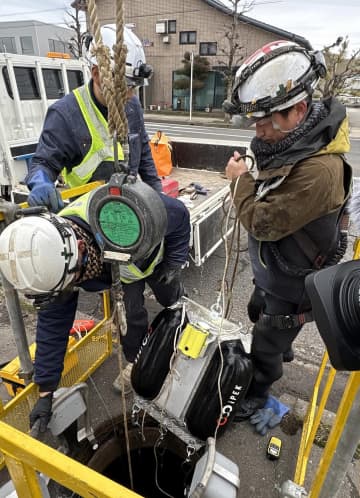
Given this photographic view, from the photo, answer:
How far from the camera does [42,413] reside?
1.72 m

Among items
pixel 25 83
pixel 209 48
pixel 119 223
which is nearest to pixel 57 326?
pixel 119 223

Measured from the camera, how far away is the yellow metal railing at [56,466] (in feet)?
2.50

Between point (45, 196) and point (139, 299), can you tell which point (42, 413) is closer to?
point (139, 299)

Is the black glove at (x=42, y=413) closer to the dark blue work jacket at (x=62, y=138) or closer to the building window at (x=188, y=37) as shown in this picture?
the dark blue work jacket at (x=62, y=138)

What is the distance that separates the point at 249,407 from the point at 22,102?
526cm

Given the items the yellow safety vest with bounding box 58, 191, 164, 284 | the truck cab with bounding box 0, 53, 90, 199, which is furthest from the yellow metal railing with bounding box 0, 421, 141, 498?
the truck cab with bounding box 0, 53, 90, 199

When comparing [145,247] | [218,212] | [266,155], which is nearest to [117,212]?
[145,247]

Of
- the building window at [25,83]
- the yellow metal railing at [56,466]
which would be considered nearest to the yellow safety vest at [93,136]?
the yellow metal railing at [56,466]

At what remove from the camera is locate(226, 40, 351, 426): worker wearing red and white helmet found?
156 cm

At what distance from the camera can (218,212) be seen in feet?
12.7

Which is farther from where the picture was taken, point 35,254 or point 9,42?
point 9,42

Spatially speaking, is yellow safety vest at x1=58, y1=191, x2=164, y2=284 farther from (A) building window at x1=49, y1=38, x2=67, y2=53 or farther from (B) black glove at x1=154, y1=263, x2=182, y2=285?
(A) building window at x1=49, y1=38, x2=67, y2=53

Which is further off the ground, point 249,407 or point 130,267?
point 130,267

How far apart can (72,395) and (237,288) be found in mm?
2564
